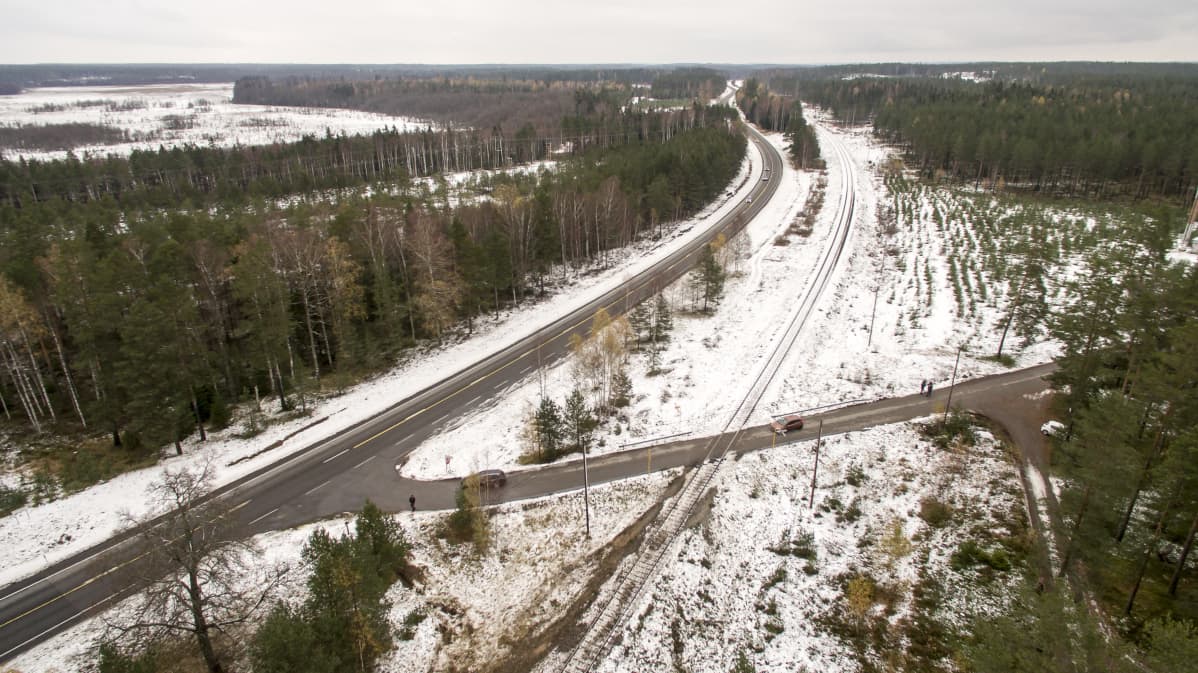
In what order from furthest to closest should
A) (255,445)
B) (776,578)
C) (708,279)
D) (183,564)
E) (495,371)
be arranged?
(708,279), (495,371), (255,445), (776,578), (183,564)

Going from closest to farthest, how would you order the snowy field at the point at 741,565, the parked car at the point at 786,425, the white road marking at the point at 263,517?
the snowy field at the point at 741,565
the white road marking at the point at 263,517
the parked car at the point at 786,425

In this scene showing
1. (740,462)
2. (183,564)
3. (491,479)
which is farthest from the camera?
(740,462)

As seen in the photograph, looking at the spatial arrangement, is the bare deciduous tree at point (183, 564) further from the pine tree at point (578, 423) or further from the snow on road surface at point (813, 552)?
the pine tree at point (578, 423)

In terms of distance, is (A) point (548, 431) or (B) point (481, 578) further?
(A) point (548, 431)

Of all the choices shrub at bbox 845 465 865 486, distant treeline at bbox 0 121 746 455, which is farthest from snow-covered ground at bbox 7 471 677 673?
distant treeline at bbox 0 121 746 455

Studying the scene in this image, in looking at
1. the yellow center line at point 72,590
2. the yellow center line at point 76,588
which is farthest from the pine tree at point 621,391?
the yellow center line at point 72,590

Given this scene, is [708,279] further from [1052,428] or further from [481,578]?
[481,578]

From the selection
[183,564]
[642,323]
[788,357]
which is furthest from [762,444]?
[183,564]

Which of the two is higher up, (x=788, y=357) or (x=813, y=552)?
(x=788, y=357)

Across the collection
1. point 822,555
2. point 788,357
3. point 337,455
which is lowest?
point 822,555
